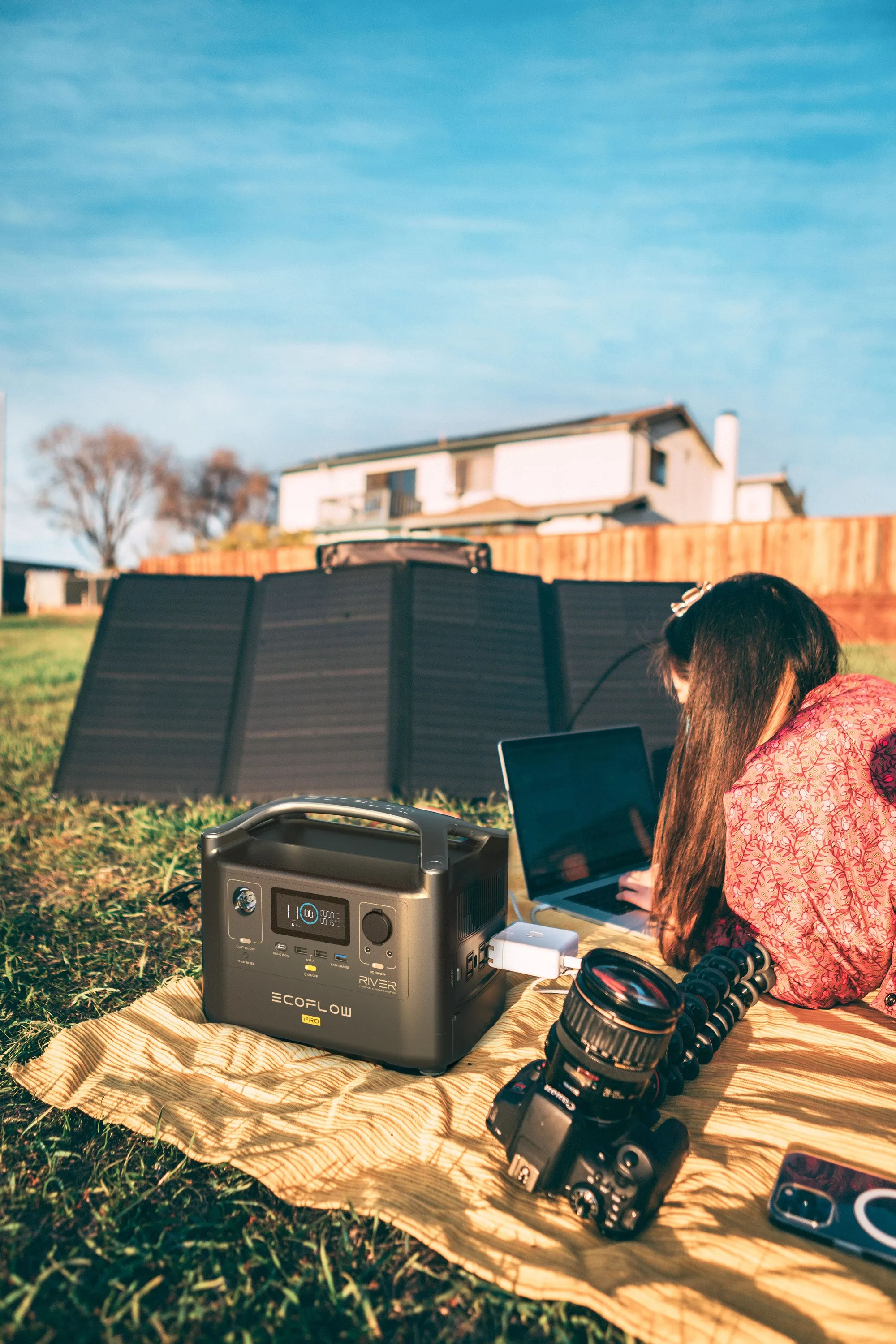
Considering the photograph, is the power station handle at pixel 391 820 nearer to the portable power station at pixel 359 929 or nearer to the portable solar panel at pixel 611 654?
the portable power station at pixel 359 929

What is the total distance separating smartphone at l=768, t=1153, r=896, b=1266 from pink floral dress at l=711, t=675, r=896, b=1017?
21.9 inches

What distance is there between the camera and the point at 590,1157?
4.19ft

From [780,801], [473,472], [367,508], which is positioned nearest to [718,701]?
[780,801]

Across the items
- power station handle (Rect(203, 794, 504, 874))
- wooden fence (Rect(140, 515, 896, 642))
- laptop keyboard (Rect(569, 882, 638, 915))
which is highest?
wooden fence (Rect(140, 515, 896, 642))

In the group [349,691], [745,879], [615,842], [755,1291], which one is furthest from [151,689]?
[755,1291]

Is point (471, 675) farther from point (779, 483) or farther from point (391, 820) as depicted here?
point (779, 483)

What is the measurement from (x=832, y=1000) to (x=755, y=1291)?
3.26 ft

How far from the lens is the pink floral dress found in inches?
69.6

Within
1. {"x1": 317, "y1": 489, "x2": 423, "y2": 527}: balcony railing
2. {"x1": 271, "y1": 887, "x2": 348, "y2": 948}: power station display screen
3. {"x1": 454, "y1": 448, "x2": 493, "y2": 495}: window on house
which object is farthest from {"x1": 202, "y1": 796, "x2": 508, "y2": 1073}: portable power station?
{"x1": 317, "y1": 489, "x2": 423, "y2": 527}: balcony railing

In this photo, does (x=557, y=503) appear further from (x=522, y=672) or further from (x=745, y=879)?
(x=745, y=879)

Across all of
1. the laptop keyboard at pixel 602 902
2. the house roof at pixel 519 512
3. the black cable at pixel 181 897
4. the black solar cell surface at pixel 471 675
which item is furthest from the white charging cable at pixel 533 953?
the house roof at pixel 519 512

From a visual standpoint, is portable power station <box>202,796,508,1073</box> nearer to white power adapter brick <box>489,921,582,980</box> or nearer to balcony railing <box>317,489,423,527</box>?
white power adapter brick <box>489,921,582,980</box>

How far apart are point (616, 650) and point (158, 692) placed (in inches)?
100

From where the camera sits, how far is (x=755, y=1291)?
1.15 metres
